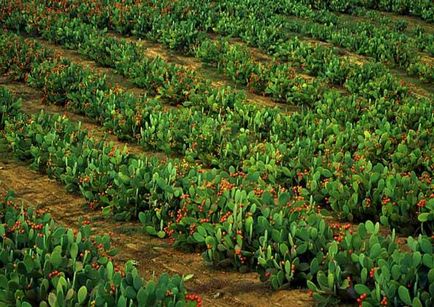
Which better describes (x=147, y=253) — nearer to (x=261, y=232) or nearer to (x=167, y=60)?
(x=261, y=232)

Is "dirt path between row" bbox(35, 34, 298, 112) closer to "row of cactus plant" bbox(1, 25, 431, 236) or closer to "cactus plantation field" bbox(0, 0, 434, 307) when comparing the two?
"cactus plantation field" bbox(0, 0, 434, 307)

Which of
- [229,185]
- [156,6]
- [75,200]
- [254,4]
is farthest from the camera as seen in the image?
[254,4]

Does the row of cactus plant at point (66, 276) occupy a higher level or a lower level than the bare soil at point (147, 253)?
higher

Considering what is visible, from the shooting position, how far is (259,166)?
7383 mm

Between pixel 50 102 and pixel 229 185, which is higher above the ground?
pixel 229 185

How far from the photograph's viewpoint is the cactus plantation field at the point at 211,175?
4688mm

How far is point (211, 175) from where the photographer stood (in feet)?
21.5

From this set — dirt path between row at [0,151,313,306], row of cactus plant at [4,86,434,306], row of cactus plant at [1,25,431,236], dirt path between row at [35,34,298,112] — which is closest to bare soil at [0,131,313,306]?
dirt path between row at [0,151,313,306]

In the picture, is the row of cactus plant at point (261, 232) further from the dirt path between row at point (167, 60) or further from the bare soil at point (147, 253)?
the dirt path between row at point (167, 60)

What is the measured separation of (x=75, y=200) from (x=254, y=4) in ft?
49.1

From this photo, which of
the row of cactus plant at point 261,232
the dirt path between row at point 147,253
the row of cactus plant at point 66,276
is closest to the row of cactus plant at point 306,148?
the row of cactus plant at point 261,232

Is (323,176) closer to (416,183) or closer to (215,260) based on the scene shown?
(416,183)

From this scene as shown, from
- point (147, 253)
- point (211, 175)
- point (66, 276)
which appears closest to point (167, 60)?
point (211, 175)

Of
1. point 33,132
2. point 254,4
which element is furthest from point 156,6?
point 33,132
